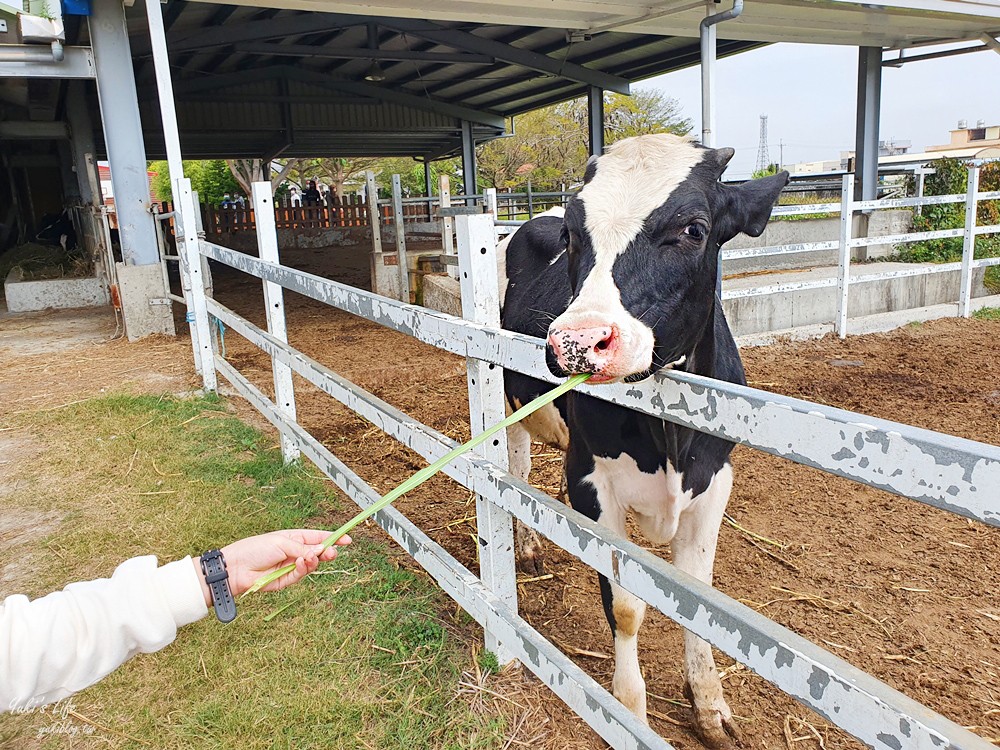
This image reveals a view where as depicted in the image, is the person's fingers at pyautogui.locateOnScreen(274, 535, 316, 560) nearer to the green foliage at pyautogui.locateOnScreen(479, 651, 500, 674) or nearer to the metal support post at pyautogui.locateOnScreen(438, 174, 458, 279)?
the green foliage at pyautogui.locateOnScreen(479, 651, 500, 674)

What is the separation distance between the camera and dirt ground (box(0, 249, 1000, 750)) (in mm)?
2359

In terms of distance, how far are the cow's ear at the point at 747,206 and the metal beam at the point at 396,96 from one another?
1574 centimetres

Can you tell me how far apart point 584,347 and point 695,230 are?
0.62 meters

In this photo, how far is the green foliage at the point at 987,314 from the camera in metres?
8.25

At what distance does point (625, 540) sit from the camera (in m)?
1.58

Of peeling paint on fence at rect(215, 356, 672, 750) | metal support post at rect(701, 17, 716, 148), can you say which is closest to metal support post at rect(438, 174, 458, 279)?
metal support post at rect(701, 17, 716, 148)

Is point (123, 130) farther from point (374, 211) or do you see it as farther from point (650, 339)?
point (650, 339)

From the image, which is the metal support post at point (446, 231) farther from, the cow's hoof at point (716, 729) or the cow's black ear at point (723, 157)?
the cow's hoof at point (716, 729)

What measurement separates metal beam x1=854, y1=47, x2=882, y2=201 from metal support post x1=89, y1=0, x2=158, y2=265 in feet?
30.9

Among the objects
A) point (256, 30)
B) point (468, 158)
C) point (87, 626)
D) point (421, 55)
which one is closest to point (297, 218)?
point (468, 158)

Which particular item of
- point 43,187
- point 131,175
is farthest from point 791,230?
point 43,187

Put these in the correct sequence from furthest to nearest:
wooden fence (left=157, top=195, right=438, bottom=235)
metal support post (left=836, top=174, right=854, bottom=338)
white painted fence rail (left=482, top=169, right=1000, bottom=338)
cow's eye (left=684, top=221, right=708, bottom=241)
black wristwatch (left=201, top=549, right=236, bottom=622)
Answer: wooden fence (left=157, top=195, right=438, bottom=235), metal support post (left=836, top=174, right=854, bottom=338), white painted fence rail (left=482, top=169, right=1000, bottom=338), cow's eye (left=684, top=221, right=708, bottom=241), black wristwatch (left=201, top=549, right=236, bottom=622)

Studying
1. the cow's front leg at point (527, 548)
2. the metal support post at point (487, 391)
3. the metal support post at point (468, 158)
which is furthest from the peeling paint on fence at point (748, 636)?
the metal support post at point (468, 158)

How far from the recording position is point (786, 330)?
7.54 m
